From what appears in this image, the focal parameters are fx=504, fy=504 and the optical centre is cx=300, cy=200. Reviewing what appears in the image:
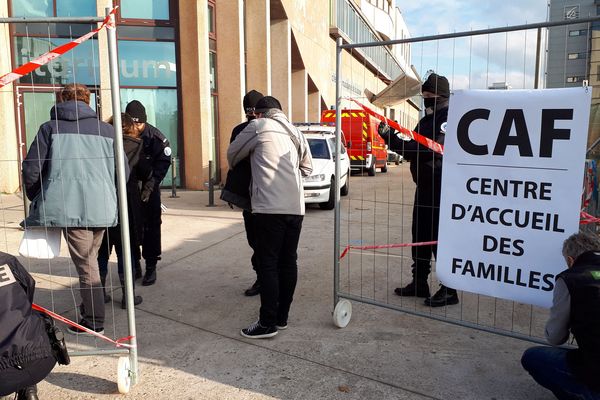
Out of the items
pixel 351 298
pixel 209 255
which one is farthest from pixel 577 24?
pixel 209 255

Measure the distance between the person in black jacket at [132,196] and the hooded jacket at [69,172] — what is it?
0.80 m

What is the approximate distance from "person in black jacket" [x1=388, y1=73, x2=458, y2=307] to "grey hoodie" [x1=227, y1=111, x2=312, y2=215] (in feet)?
3.11

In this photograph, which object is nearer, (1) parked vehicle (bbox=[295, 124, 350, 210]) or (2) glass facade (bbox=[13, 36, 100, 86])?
(1) parked vehicle (bbox=[295, 124, 350, 210])

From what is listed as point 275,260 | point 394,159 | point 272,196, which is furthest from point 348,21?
point 275,260

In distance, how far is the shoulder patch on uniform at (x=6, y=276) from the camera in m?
2.32

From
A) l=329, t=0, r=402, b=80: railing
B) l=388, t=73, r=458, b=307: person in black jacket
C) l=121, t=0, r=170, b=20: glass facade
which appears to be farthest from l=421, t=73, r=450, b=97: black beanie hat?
l=329, t=0, r=402, b=80: railing

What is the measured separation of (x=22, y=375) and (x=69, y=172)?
1.54 m

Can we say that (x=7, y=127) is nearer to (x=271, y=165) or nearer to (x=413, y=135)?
(x=271, y=165)

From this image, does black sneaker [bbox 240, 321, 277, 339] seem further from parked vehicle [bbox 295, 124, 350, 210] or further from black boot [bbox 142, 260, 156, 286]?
parked vehicle [bbox 295, 124, 350, 210]

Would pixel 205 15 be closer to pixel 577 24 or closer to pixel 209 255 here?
pixel 209 255

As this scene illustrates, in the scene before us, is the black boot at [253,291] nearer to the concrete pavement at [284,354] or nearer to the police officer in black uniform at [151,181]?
the concrete pavement at [284,354]

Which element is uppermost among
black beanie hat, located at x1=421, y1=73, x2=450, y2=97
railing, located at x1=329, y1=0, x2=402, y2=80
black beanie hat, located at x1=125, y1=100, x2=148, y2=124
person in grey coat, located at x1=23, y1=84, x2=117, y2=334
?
railing, located at x1=329, y1=0, x2=402, y2=80

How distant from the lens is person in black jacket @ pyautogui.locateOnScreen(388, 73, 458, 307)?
418cm

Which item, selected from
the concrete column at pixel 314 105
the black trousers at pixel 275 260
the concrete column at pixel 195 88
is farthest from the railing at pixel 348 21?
the black trousers at pixel 275 260
